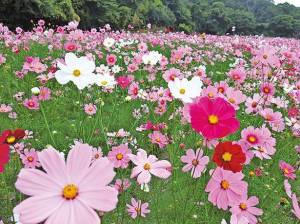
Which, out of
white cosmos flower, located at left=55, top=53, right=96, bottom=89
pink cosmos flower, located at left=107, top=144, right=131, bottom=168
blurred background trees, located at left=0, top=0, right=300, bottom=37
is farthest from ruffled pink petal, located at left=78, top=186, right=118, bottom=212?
blurred background trees, located at left=0, top=0, right=300, bottom=37

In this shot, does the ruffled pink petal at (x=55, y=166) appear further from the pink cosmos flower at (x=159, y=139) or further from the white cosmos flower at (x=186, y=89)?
the pink cosmos flower at (x=159, y=139)

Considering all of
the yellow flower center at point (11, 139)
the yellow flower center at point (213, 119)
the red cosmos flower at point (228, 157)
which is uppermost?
the yellow flower center at point (213, 119)

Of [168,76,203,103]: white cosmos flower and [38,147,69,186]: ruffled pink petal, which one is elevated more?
[38,147,69,186]: ruffled pink petal

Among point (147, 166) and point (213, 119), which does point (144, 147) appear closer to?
point (147, 166)

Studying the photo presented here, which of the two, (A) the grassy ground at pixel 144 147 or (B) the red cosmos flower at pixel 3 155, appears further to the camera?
(A) the grassy ground at pixel 144 147

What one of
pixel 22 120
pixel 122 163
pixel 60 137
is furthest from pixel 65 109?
pixel 122 163

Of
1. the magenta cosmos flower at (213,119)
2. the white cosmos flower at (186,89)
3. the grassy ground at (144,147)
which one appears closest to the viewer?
the magenta cosmos flower at (213,119)

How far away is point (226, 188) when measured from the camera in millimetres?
1518

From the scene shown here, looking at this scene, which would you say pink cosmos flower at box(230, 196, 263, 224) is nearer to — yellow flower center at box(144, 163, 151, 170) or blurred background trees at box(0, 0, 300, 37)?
yellow flower center at box(144, 163, 151, 170)

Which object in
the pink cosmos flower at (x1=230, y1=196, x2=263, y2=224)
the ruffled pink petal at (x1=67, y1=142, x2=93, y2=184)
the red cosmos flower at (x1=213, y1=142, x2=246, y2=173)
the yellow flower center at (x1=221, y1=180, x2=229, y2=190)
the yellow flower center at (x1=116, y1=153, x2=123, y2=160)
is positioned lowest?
the pink cosmos flower at (x1=230, y1=196, x2=263, y2=224)

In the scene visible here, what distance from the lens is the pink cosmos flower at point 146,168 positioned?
4.97ft

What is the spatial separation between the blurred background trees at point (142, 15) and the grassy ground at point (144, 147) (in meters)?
8.82

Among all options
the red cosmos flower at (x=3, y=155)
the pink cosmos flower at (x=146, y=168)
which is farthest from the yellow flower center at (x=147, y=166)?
the red cosmos flower at (x=3, y=155)

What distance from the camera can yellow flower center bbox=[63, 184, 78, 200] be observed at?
858 millimetres
